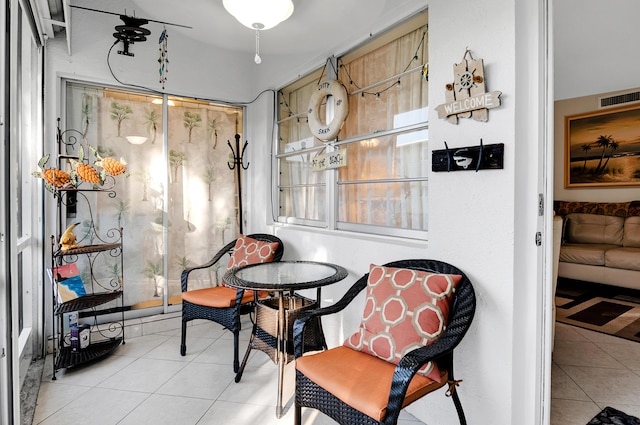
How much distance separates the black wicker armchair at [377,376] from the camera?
1249mm

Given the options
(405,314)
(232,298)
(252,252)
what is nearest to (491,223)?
(405,314)

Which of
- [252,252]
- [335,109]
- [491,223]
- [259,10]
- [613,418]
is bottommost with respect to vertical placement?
[613,418]

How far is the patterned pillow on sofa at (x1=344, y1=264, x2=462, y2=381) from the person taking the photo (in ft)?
4.85

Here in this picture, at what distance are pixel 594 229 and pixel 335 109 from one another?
4.14m

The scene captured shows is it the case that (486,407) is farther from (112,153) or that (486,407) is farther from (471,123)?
(112,153)

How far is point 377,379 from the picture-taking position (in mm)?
1392

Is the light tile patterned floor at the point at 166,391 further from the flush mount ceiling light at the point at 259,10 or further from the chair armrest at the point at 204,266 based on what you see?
the flush mount ceiling light at the point at 259,10

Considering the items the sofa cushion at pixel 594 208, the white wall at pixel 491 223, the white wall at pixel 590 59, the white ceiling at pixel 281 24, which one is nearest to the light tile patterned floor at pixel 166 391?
the white wall at pixel 491 223

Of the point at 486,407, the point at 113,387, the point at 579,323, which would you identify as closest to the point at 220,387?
the point at 113,387

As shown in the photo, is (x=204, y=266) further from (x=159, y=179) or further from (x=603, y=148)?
(x=603, y=148)

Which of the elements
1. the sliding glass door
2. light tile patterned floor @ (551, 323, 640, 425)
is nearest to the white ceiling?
the sliding glass door

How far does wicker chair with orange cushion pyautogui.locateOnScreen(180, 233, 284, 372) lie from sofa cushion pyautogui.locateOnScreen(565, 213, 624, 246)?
4.16 metres

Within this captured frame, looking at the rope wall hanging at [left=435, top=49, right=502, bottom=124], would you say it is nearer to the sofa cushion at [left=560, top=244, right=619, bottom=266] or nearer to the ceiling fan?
the ceiling fan

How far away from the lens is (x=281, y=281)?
199 centimetres
